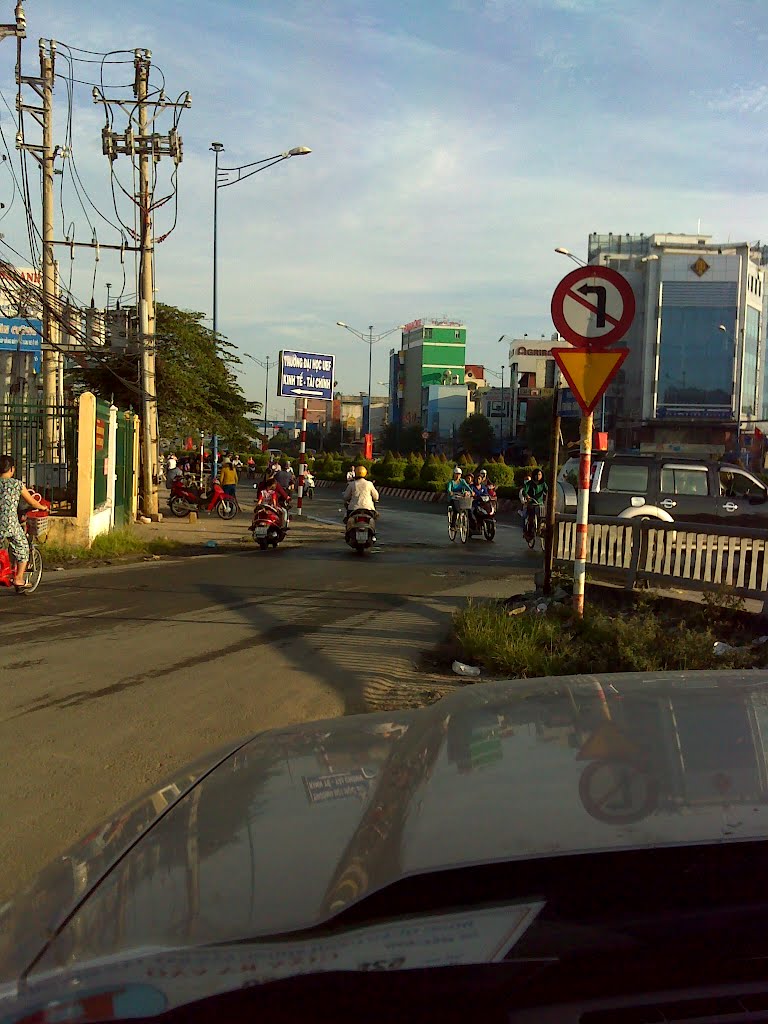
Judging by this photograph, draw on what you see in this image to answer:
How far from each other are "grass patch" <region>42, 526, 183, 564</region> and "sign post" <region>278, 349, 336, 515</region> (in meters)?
11.8

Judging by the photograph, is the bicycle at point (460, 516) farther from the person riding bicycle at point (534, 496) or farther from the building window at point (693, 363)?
the building window at point (693, 363)

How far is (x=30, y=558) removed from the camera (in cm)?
1169

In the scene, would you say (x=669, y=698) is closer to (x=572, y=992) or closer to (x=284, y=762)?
(x=284, y=762)

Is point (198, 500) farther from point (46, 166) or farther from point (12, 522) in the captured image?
point (12, 522)

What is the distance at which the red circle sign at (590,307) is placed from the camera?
7590 millimetres

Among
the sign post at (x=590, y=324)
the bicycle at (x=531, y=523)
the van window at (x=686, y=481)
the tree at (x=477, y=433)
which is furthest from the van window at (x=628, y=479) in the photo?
the tree at (x=477, y=433)

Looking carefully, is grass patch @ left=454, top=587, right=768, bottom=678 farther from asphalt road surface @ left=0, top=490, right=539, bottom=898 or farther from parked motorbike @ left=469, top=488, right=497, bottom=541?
parked motorbike @ left=469, top=488, right=497, bottom=541

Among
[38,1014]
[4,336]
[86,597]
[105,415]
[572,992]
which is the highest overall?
[4,336]

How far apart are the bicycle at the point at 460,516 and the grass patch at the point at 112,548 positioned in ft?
19.5

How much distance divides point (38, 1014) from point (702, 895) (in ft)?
3.30

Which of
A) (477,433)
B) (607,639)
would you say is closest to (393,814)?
(607,639)

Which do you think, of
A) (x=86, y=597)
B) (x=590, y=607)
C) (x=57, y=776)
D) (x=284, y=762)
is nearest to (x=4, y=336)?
(x=86, y=597)

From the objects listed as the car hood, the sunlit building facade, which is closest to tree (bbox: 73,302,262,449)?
the car hood

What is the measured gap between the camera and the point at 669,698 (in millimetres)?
2477
